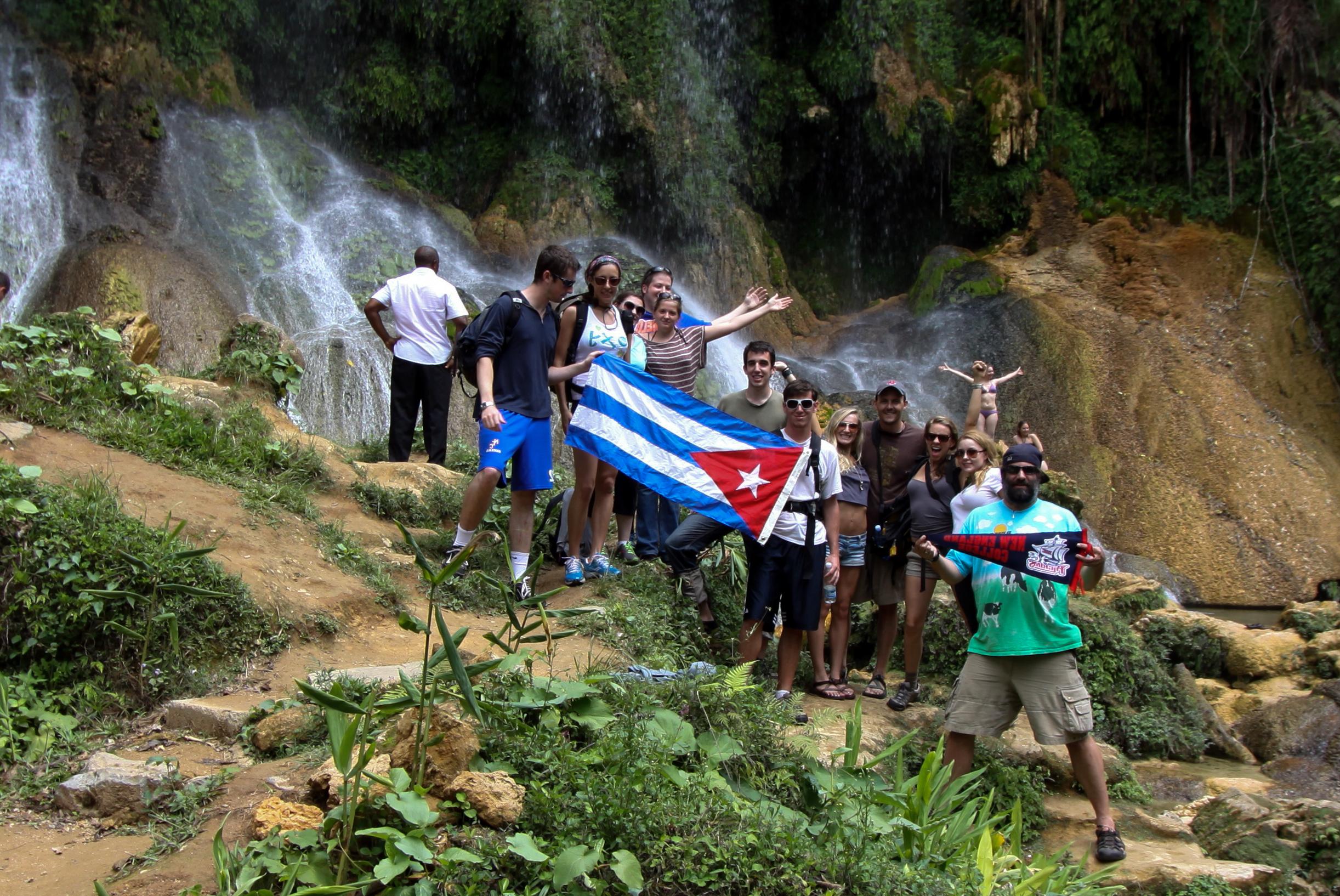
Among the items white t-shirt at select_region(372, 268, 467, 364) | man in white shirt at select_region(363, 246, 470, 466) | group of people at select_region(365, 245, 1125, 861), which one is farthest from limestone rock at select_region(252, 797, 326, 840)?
white t-shirt at select_region(372, 268, 467, 364)

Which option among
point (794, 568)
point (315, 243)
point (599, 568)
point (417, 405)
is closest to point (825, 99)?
point (315, 243)

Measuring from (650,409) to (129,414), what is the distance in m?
3.04

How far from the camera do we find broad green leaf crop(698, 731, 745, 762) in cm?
366

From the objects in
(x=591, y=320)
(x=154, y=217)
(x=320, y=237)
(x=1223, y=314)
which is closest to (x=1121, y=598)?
(x=591, y=320)

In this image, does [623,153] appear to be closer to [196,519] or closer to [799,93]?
[799,93]

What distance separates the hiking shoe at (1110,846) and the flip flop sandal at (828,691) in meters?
1.55

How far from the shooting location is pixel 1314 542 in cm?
1272

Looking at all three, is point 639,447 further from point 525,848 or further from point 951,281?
point 951,281

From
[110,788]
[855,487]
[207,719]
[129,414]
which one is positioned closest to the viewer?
[110,788]

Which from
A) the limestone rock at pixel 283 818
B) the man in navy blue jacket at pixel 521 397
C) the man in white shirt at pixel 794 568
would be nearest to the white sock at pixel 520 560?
the man in navy blue jacket at pixel 521 397

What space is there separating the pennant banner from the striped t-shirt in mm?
2232

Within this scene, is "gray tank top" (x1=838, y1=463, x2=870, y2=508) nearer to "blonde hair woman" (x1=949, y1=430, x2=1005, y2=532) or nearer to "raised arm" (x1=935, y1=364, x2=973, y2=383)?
"blonde hair woman" (x1=949, y1=430, x2=1005, y2=532)

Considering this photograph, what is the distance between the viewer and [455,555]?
589cm

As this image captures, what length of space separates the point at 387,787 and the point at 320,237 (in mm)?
11625
